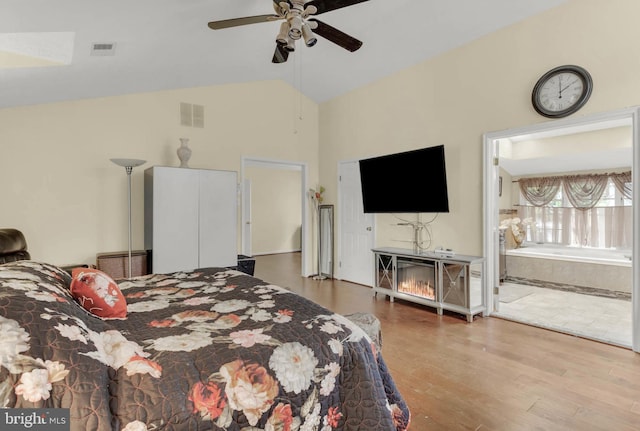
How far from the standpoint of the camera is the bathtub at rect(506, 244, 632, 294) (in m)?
4.57

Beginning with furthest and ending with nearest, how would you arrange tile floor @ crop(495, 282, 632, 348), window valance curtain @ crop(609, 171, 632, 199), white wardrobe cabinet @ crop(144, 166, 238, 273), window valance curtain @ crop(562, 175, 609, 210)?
window valance curtain @ crop(562, 175, 609, 210) → window valance curtain @ crop(609, 171, 632, 199) → white wardrobe cabinet @ crop(144, 166, 238, 273) → tile floor @ crop(495, 282, 632, 348)

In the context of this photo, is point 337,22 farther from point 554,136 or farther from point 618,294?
point 618,294

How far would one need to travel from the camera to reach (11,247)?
3.00 m

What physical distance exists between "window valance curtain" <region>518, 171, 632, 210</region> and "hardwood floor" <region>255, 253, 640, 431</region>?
13.1ft

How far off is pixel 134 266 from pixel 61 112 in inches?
76.8

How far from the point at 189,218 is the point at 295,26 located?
2.77 metres

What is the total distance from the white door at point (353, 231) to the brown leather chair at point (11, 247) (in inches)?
161

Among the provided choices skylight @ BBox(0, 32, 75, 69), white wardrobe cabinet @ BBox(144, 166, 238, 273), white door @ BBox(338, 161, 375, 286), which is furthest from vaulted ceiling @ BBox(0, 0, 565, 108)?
white door @ BBox(338, 161, 375, 286)

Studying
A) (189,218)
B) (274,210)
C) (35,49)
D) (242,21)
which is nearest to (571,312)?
(242,21)

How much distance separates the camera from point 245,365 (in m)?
1.14

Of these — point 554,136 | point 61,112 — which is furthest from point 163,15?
point 554,136

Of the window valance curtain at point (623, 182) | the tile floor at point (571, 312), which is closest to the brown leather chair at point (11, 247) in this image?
the tile floor at point (571, 312)

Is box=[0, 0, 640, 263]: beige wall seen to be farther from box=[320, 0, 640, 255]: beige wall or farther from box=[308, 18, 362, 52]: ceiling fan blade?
box=[308, 18, 362, 52]: ceiling fan blade

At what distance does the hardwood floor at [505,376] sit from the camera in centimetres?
190
